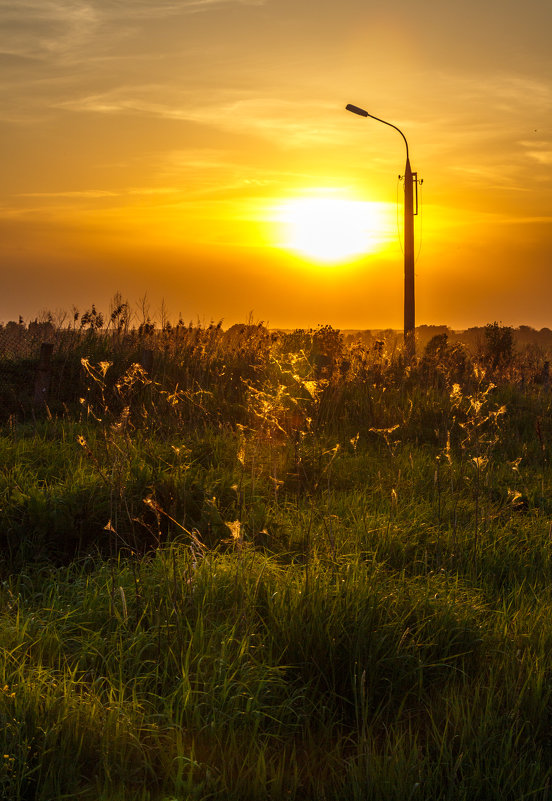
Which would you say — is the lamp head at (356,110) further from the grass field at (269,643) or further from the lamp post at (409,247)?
the grass field at (269,643)

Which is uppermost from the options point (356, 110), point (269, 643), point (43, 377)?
point (356, 110)

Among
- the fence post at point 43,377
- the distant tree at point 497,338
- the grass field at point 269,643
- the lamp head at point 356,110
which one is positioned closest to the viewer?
the grass field at point 269,643

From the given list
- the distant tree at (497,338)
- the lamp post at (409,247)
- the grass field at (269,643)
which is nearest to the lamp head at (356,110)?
the lamp post at (409,247)

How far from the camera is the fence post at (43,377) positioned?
10250 mm

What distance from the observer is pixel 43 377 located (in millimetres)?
10383

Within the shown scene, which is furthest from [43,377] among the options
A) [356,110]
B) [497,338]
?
[497,338]

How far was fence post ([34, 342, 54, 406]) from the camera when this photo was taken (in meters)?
10.2

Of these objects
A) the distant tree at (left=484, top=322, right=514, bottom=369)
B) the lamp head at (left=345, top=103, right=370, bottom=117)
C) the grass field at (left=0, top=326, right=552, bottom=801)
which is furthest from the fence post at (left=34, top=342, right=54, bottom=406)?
the distant tree at (left=484, top=322, right=514, bottom=369)

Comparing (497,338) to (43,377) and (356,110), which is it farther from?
(43,377)

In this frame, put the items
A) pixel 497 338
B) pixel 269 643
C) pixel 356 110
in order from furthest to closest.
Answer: pixel 497 338 → pixel 356 110 → pixel 269 643

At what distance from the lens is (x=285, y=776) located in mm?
2988

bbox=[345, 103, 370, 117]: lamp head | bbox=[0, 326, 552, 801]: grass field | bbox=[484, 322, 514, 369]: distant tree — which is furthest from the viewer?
bbox=[484, 322, 514, 369]: distant tree

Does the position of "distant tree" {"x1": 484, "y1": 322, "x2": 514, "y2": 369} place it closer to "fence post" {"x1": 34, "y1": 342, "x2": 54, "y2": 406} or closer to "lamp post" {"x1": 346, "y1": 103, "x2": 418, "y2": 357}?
"lamp post" {"x1": 346, "y1": 103, "x2": 418, "y2": 357}

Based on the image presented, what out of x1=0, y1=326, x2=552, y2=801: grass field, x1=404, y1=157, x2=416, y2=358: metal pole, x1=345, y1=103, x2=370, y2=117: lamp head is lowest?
x1=0, y1=326, x2=552, y2=801: grass field
